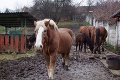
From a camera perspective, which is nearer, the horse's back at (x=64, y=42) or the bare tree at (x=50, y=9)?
the horse's back at (x=64, y=42)

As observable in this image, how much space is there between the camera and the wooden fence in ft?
44.2

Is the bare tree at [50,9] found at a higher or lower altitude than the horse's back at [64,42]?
higher

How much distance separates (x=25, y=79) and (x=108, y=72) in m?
2.98

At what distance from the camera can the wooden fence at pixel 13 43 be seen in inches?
531

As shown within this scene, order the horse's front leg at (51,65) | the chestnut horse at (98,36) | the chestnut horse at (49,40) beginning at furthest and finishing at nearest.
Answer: the chestnut horse at (98,36) < the horse's front leg at (51,65) < the chestnut horse at (49,40)

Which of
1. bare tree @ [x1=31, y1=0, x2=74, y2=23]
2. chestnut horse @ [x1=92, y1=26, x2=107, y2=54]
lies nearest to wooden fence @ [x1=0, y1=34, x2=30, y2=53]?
chestnut horse @ [x1=92, y1=26, x2=107, y2=54]

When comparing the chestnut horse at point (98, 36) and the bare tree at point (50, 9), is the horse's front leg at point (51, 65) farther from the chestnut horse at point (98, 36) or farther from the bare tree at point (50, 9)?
the bare tree at point (50, 9)

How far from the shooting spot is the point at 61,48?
7.68m

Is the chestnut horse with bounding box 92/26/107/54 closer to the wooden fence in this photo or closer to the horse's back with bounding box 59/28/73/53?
the wooden fence

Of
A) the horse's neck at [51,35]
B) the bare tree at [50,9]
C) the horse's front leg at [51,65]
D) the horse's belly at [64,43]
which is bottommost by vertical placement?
the horse's front leg at [51,65]

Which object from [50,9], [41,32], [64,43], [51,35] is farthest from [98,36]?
[50,9]

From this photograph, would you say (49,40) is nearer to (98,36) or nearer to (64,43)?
(64,43)

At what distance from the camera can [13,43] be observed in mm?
13562

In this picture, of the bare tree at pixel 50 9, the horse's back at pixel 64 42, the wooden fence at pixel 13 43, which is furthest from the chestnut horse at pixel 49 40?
the bare tree at pixel 50 9
